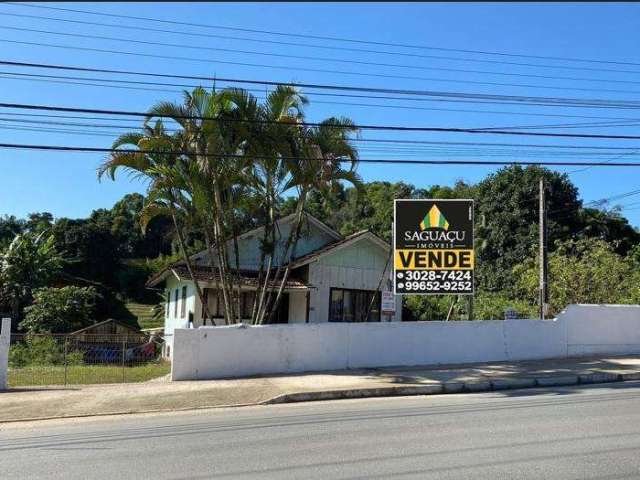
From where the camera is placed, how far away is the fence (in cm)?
1587

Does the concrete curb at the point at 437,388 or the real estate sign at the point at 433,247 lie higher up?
the real estate sign at the point at 433,247

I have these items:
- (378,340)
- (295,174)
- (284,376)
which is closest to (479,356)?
(378,340)

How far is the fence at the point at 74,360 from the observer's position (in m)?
15.9

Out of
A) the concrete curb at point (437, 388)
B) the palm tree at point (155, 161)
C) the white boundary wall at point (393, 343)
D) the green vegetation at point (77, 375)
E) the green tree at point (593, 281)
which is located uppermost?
the palm tree at point (155, 161)

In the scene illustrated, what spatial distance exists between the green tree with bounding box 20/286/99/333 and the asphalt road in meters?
19.0

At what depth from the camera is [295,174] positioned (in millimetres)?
17281

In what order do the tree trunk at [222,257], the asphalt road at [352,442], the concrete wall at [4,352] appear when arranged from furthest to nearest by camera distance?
the tree trunk at [222,257], the concrete wall at [4,352], the asphalt road at [352,442]

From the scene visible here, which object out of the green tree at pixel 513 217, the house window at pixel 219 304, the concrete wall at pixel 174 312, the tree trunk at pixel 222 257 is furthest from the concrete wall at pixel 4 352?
the green tree at pixel 513 217

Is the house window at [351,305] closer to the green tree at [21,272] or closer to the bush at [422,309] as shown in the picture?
the bush at [422,309]

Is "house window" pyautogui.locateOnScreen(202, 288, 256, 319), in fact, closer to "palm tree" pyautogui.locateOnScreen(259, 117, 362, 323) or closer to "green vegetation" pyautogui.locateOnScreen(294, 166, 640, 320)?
"green vegetation" pyautogui.locateOnScreen(294, 166, 640, 320)

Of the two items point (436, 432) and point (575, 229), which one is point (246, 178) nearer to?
point (436, 432)

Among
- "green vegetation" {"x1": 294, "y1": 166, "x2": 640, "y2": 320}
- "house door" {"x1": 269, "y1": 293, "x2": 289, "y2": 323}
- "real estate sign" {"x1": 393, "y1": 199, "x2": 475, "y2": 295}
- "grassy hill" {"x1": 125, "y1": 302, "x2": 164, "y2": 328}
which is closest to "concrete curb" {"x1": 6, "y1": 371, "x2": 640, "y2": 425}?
"real estate sign" {"x1": 393, "y1": 199, "x2": 475, "y2": 295}

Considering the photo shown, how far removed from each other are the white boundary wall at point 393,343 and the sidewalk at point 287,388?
23.5 inches

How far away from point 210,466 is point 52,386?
932 centimetres
